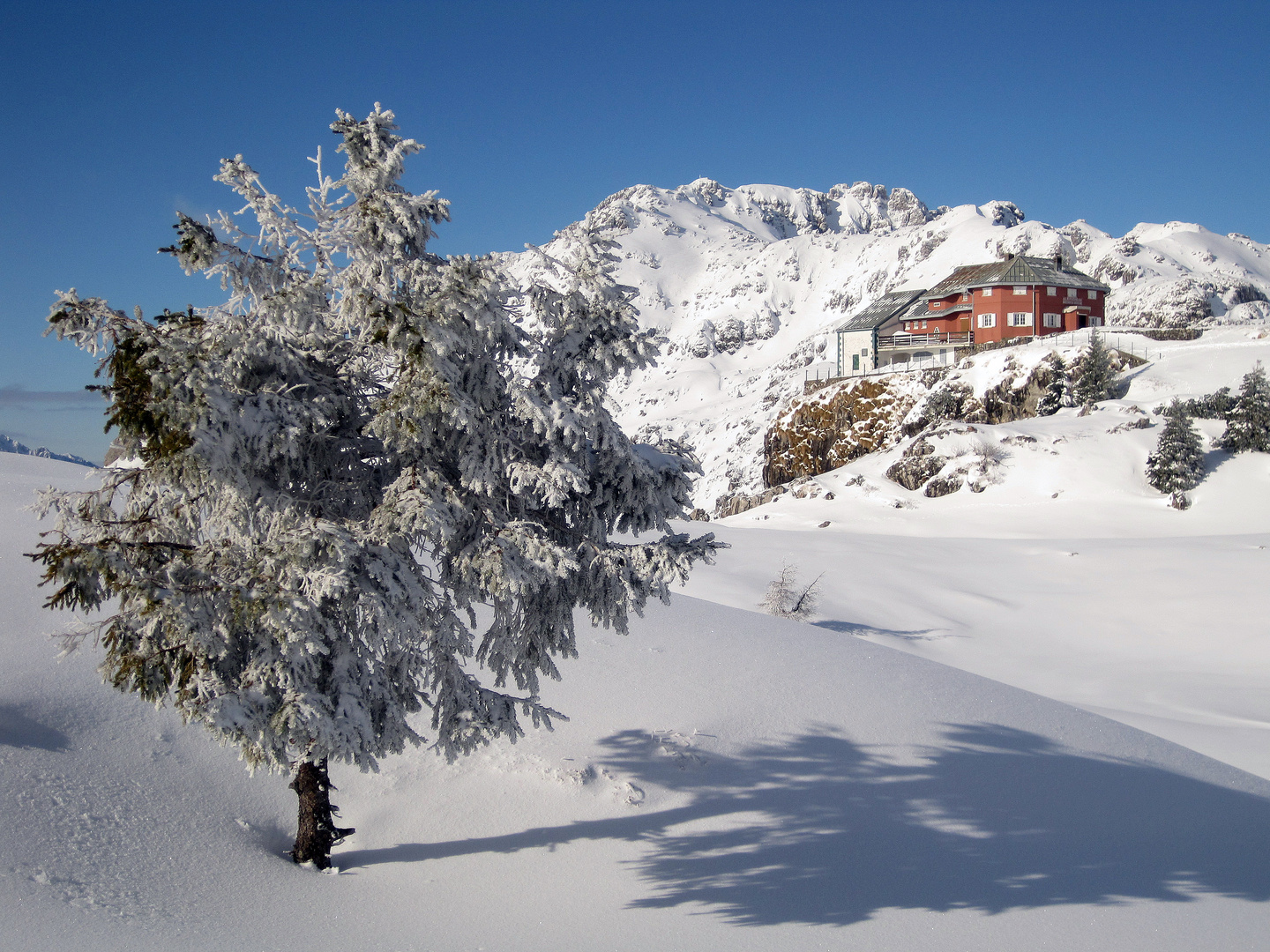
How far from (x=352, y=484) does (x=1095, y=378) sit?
43.8 metres

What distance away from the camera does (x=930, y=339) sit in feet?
187

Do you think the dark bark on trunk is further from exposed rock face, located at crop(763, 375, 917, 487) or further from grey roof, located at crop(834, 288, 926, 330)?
grey roof, located at crop(834, 288, 926, 330)

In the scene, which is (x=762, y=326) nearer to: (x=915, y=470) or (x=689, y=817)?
(x=915, y=470)

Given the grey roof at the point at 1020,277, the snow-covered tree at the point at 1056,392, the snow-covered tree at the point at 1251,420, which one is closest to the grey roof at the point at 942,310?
the grey roof at the point at 1020,277

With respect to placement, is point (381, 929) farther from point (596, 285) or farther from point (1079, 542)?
point (1079, 542)

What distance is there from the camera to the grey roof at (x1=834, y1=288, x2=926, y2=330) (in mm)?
60156

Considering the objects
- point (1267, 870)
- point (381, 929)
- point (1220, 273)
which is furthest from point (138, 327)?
point (1220, 273)

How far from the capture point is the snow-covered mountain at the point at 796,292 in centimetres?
6391

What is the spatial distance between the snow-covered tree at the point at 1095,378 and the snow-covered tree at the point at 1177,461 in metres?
7.54

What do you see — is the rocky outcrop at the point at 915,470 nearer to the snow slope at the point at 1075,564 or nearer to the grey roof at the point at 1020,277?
the snow slope at the point at 1075,564

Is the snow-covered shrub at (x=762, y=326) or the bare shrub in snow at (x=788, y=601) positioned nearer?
the bare shrub in snow at (x=788, y=601)

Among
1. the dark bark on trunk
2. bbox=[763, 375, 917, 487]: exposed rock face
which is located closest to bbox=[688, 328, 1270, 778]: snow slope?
bbox=[763, 375, 917, 487]: exposed rock face

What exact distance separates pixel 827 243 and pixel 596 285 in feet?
538

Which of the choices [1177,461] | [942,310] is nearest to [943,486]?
[1177,461]
